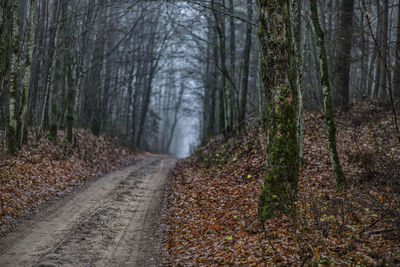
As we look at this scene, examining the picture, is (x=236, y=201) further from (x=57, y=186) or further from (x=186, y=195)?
(x=57, y=186)

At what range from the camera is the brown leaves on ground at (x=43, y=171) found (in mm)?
9422

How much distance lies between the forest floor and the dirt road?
0.69m

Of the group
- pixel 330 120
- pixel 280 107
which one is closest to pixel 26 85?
pixel 280 107

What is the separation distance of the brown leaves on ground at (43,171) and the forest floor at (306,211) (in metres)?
4.09

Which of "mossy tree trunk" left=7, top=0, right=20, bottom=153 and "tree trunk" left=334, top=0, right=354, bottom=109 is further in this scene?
"tree trunk" left=334, top=0, right=354, bottom=109

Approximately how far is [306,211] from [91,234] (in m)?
4.93

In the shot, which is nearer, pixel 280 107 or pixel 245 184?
pixel 280 107

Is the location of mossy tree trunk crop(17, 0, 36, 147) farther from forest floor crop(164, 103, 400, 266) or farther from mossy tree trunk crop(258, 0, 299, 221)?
mossy tree trunk crop(258, 0, 299, 221)

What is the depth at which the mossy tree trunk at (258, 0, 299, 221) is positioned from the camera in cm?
735

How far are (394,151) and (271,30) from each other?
21.4 ft

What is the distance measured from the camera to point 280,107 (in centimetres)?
740

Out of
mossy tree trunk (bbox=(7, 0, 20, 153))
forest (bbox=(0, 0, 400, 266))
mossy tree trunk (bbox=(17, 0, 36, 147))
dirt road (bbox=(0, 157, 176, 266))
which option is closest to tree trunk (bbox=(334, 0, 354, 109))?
forest (bbox=(0, 0, 400, 266))

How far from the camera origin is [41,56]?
1780 cm

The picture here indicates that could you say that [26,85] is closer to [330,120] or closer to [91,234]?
[91,234]
